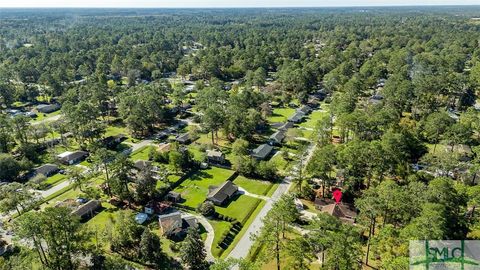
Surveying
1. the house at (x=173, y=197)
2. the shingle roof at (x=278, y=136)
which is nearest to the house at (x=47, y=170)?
the house at (x=173, y=197)

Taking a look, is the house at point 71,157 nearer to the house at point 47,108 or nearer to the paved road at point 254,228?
the house at point 47,108

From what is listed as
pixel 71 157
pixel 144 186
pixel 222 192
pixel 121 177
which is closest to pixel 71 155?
pixel 71 157

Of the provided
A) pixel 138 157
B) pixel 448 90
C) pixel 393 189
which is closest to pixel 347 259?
pixel 393 189

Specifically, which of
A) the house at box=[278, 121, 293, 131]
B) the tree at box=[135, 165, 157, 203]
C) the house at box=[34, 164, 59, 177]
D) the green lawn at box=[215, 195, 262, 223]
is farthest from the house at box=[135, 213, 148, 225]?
the house at box=[278, 121, 293, 131]

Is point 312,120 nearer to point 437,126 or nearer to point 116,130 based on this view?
point 437,126

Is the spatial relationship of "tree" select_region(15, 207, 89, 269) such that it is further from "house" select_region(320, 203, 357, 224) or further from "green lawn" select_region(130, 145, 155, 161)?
"green lawn" select_region(130, 145, 155, 161)
